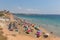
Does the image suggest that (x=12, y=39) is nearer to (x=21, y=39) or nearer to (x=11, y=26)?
(x=21, y=39)

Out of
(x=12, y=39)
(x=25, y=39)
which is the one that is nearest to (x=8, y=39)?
(x=12, y=39)

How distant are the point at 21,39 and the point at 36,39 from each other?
9.53 ft

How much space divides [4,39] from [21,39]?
7.89ft

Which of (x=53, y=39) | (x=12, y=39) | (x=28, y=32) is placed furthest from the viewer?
(x=28, y=32)

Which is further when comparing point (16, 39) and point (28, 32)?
point (28, 32)

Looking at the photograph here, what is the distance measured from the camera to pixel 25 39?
21828mm

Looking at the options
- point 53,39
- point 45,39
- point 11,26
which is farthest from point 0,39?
point 11,26

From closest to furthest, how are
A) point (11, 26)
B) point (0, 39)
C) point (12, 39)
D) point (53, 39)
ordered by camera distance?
1. point (0, 39)
2. point (12, 39)
3. point (53, 39)
4. point (11, 26)

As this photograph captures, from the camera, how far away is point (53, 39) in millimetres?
26266

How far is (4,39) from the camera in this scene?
19.8 meters

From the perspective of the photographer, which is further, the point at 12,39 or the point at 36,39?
the point at 36,39

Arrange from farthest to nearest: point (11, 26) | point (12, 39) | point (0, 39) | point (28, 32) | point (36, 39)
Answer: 1. point (11, 26)
2. point (28, 32)
3. point (36, 39)
4. point (12, 39)
5. point (0, 39)

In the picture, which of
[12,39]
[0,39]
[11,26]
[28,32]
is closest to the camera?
[0,39]

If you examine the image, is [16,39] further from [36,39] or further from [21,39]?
[36,39]
